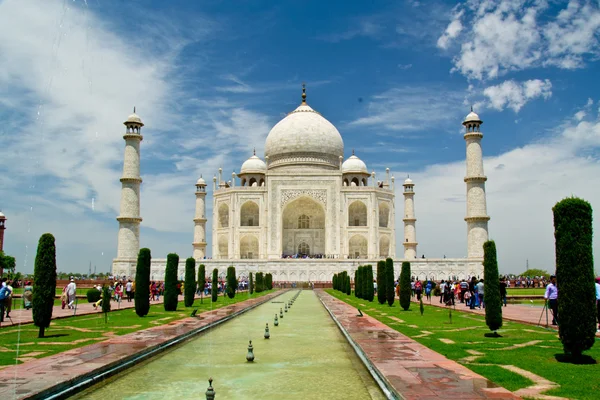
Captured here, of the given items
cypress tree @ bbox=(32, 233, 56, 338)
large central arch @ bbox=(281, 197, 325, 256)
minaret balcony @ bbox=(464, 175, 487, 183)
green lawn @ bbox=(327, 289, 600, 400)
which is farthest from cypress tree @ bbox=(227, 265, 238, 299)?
large central arch @ bbox=(281, 197, 325, 256)

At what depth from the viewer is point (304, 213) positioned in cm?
3681

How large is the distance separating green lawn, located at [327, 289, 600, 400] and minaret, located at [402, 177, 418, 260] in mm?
26038

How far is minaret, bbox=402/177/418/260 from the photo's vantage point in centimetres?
3612

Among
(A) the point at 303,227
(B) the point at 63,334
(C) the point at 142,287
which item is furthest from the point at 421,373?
(A) the point at 303,227

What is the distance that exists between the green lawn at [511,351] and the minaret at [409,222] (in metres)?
26.0

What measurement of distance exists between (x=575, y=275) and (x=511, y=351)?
1.11 m

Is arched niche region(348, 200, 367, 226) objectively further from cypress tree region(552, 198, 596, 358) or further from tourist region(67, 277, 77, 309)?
cypress tree region(552, 198, 596, 358)

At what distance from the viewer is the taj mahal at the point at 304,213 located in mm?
28938

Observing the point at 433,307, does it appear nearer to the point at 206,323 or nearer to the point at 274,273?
the point at 206,323

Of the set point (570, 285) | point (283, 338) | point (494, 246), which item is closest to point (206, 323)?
point (283, 338)

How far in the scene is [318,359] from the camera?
6.07 meters

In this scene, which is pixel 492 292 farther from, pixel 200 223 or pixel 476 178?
pixel 200 223

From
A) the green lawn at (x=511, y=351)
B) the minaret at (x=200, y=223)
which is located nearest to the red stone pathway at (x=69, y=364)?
the green lawn at (x=511, y=351)

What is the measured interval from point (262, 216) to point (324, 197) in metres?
3.91
